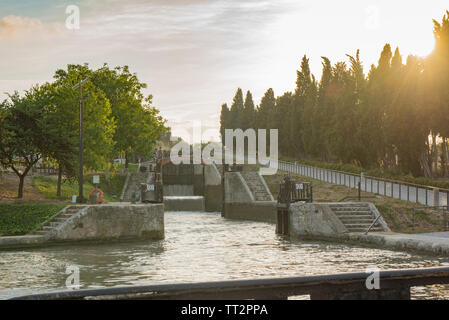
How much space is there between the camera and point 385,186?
120ft

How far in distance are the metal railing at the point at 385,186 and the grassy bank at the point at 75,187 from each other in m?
16.6

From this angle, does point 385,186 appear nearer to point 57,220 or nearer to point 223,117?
point 57,220

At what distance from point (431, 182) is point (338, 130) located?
20.9 m

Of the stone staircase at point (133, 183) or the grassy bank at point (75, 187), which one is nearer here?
the grassy bank at point (75, 187)

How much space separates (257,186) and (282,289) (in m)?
44.5

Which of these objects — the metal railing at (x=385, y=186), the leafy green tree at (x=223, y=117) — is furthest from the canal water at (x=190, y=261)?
the leafy green tree at (x=223, y=117)

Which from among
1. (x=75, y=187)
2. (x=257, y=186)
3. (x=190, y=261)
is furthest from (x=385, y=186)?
(x=75, y=187)

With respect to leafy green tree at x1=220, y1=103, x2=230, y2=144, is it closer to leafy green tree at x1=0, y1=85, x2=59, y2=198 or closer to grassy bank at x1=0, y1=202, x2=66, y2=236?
leafy green tree at x1=0, y1=85, x2=59, y2=198

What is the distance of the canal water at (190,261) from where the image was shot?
1783 cm
